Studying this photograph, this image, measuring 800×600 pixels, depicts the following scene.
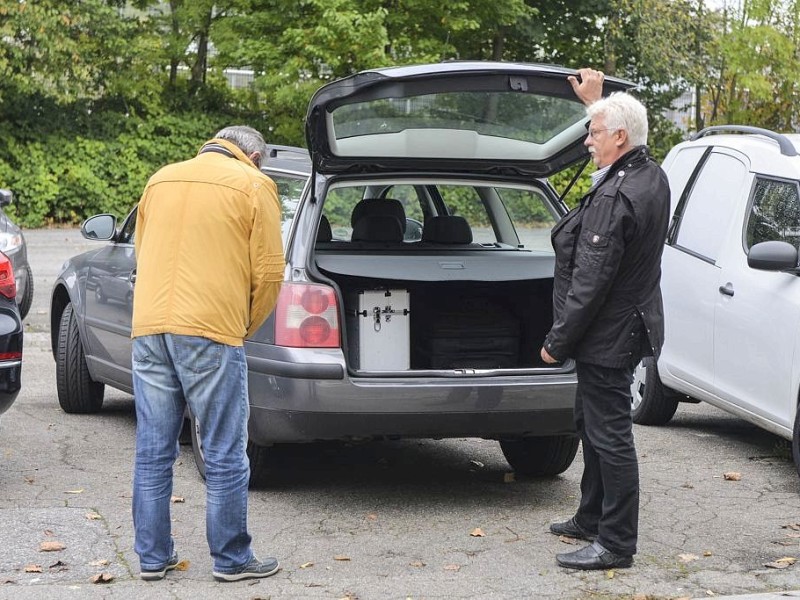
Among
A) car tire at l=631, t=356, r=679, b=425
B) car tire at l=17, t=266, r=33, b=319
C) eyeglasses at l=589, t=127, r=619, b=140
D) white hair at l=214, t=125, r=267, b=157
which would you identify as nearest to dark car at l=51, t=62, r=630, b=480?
eyeglasses at l=589, t=127, r=619, b=140

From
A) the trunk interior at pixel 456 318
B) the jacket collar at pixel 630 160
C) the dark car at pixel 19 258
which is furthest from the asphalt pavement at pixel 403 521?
the dark car at pixel 19 258

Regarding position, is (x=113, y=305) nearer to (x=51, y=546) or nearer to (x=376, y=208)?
(x=376, y=208)

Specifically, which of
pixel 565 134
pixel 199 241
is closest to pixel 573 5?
pixel 565 134

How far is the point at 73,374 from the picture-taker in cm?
812

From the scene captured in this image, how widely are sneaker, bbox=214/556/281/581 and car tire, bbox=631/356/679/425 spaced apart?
12.6 ft

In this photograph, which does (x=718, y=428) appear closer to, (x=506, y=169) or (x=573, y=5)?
(x=506, y=169)

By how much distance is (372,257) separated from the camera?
6.23 metres

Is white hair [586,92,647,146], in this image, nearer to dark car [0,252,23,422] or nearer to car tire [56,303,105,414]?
dark car [0,252,23,422]

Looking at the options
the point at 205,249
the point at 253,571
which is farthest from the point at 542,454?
the point at 205,249

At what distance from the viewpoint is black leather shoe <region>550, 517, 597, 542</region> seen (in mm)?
5559

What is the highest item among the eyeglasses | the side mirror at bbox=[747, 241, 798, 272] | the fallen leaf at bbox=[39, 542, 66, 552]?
the eyeglasses

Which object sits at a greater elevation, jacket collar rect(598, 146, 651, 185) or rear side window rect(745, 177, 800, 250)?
jacket collar rect(598, 146, 651, 185)

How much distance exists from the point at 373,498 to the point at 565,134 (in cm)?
200

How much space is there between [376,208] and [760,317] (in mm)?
2125
